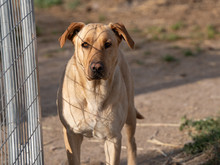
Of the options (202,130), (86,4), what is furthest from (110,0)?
(202,130)

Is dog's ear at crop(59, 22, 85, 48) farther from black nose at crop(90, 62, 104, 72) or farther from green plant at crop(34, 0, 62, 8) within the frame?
green plant at crop(34, 0, 62, 8)

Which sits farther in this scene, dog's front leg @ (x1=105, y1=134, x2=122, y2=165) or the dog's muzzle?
dog's front leg @ (x1=105, y1=134, x2=122, y2=165)

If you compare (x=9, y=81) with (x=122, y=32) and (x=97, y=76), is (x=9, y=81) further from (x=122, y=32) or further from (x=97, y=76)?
(x=122, y=32)

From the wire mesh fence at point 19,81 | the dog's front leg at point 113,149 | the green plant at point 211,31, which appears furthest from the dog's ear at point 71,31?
the green plant at point 211,31

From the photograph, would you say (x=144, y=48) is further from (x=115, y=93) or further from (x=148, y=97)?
(x=115, y=93)

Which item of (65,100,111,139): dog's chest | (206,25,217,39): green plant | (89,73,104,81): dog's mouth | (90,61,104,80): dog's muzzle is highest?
(90,61,104,80): dog's muzzle

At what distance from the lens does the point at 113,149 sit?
9.32ft

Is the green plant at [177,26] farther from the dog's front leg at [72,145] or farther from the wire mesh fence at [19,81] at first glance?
the wire mesh fence at [19,81]

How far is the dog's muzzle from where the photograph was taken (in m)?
2.44

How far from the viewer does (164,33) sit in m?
8.91

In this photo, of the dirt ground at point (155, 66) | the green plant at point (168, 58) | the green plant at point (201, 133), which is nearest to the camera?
the green plant at point (201, 133)

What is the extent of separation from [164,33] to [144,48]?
1.20m

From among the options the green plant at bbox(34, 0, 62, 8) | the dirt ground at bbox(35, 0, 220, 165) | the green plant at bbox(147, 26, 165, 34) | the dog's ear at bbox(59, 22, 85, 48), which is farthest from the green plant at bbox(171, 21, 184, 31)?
the dog's ear at bbox(59, 22, 85, 48)

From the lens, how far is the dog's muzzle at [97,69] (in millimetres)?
2439
